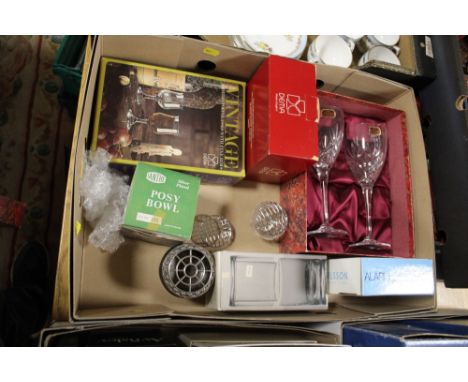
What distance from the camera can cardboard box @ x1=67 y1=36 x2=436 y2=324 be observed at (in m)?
0.96

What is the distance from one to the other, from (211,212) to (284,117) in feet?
1.19

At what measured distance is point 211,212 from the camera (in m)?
1.17

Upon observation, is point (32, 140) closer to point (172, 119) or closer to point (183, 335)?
point (172, 119)

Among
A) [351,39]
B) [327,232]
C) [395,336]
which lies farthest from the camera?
[351,39]

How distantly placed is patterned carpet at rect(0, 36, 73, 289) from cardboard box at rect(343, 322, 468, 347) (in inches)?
36.9

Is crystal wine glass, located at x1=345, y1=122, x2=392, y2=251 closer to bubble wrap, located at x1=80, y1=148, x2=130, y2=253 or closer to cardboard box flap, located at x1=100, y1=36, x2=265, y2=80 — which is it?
cardboard box flap, located at x1=100, y1=36, x2=265, y2=80

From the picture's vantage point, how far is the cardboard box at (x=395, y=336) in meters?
0.77

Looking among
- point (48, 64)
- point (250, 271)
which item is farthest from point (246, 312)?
point (48, 64)

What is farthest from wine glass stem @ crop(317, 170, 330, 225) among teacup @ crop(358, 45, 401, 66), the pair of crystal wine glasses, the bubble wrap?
the bubble wrap

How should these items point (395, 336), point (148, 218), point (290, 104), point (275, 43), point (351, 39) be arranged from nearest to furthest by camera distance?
1. point (395, 336)
2. point (148, 218)
3. point (290, 104)
4. point (275, 43)
5. point (351, 39)

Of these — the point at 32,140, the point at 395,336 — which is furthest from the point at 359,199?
the point at 32,140

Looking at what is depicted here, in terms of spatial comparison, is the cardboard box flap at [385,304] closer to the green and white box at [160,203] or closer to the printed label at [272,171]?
the printed label at [272,171]

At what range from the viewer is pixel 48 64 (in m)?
1.41

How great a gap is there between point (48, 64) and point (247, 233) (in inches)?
37.0
